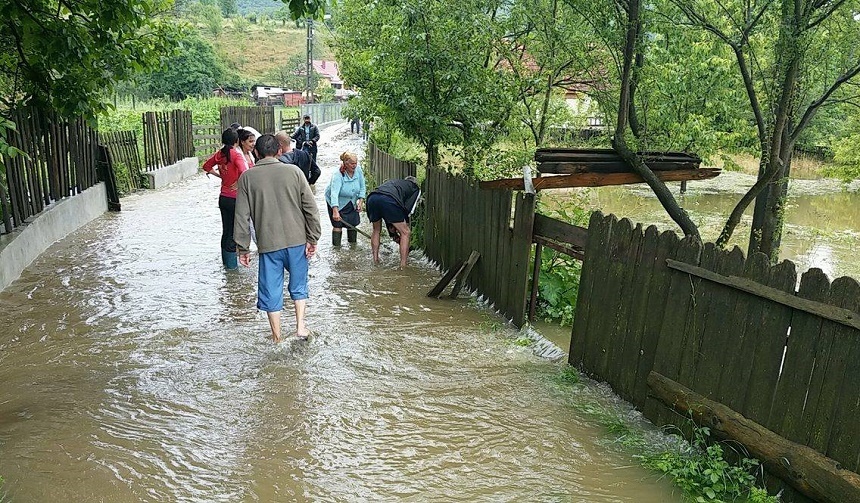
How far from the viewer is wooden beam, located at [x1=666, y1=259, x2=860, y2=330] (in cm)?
325

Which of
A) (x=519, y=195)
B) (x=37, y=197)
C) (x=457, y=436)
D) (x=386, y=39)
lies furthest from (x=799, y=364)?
(x=37, y=197)

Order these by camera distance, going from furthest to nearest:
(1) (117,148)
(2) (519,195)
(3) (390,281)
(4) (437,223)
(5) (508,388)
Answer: (1) (117,148)
(4) (437,223)
(3) (390,281)
(2) (519,195)
(5) (508,388)

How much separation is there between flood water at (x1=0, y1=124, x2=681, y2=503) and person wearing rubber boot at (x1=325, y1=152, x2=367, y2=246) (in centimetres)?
198

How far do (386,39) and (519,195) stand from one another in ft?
15.8

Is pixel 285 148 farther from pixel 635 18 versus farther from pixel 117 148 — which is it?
pixel 117 148

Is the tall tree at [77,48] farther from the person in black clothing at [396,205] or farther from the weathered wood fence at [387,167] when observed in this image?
the weathered wood fence at [387,167]

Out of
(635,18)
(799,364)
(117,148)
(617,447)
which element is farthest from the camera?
(117,148)

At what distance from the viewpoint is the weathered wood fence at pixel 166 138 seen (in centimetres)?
1723

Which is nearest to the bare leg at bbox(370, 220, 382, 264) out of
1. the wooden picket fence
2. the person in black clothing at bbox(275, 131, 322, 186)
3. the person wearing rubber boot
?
the person wearing rubber boot

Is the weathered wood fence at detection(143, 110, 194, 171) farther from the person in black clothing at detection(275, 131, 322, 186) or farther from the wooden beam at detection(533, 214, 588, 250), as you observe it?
the wooden beam at detection(533, 214, 588, 250)

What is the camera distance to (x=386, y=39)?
1030 cm

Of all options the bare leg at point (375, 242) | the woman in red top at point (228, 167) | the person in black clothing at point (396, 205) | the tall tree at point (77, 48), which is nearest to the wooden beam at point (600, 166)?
the person in black clothing at point (396, 205)

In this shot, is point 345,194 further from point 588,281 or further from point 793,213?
point 793,213

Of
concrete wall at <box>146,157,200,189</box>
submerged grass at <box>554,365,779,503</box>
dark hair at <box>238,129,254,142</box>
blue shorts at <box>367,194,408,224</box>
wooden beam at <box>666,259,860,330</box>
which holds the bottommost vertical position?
concrete wall at <box>146,157,200,189</box>
